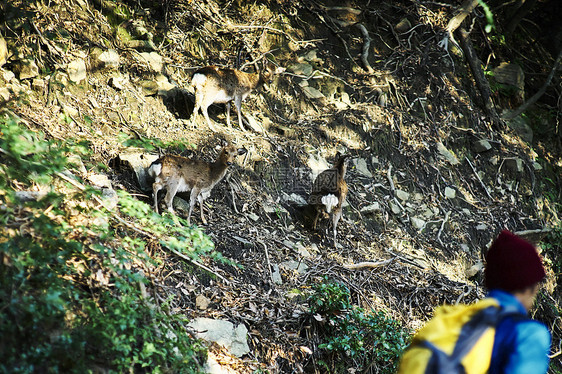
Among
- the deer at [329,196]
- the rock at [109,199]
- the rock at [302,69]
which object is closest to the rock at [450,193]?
the deer at [329,196]

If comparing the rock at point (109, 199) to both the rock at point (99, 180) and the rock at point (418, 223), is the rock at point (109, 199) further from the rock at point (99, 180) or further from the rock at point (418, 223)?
the rock at point (418, 223)

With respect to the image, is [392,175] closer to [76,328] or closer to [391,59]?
[391,59]

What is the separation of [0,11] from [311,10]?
677 cm

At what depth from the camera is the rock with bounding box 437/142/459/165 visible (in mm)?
10641

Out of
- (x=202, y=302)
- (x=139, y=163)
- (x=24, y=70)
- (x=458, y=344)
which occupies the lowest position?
(x=202, y=302)

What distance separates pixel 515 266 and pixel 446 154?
8701 mm

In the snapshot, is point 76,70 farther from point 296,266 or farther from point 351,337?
point 351,337

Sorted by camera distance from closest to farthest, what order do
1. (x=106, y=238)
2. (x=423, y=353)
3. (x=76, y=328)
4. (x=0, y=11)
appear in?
(x=423, y=353), (x=76, y=328), (x=106, y=238), (x=0, y=11)

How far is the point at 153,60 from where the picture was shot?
8.22 meters

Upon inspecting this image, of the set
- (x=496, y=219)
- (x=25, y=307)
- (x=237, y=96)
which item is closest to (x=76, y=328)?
(x=25, y=307)

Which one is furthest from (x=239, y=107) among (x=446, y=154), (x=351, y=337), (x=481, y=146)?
(x=481, y=146)

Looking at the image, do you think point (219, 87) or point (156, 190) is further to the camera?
point (219, 87)

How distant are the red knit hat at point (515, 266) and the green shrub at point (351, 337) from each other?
9.57 ft

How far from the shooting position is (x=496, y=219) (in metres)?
10.0
